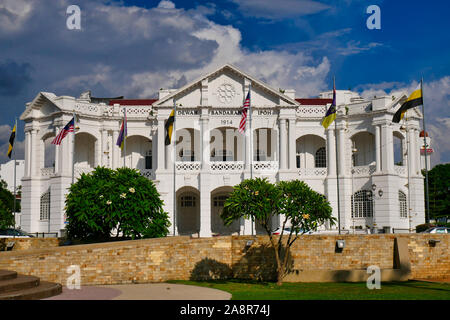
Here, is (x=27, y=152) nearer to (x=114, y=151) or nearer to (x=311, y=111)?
(x=114, y=151)

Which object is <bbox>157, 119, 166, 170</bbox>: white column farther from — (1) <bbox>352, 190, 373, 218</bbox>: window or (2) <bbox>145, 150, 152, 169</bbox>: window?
(1) <bbox>352, 190, 373, 218</bbox>: window

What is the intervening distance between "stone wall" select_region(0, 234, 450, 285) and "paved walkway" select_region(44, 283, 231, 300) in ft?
5.94

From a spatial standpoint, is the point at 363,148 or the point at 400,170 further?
the point at 363,148

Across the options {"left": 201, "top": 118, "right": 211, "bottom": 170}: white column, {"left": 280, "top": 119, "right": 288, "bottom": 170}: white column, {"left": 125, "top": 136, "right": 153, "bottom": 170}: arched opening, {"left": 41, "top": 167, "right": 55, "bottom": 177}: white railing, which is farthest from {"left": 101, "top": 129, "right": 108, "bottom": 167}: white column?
{"left": 280, "top": 119, "right": 288, "bottom": 170}: white column

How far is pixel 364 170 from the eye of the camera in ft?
147

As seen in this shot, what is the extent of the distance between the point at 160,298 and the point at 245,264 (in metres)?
9.26

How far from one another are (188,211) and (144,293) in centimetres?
2794

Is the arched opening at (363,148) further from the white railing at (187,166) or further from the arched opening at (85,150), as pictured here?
the arched opening at (85,150)

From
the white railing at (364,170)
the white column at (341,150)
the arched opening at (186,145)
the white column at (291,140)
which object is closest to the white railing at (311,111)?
the white column at (341,150)

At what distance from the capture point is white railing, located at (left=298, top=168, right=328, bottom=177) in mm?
45281

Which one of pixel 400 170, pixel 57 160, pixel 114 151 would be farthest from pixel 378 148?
pixel 57 160

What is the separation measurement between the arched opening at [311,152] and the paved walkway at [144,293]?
28674 mm

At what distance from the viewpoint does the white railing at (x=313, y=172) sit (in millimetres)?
45281
